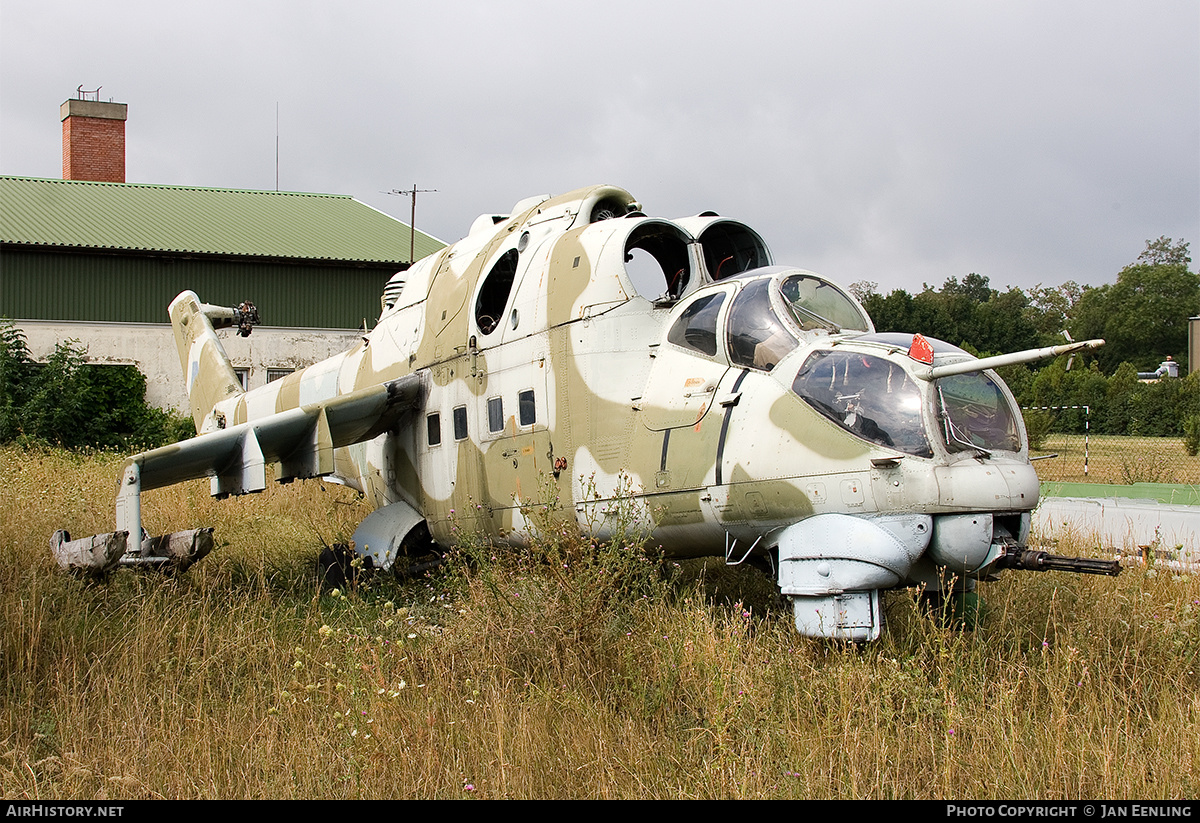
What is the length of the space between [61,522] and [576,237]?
684cm

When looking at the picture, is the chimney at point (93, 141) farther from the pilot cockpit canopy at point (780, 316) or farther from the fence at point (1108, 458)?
the pilot cockpit canopy at point (780, 316)

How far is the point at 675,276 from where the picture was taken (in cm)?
841

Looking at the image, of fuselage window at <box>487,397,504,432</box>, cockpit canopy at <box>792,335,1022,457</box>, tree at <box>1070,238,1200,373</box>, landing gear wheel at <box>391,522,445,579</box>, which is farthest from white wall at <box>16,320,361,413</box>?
tree at <box>1070,238,1200,373</box>

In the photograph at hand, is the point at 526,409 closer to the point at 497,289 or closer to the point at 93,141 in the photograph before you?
the point at 497,289

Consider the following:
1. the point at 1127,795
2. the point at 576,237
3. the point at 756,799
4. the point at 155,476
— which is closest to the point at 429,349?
the point at 576,237

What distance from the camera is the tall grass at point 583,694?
4.86 meters

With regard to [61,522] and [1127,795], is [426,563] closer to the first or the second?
[61,522]

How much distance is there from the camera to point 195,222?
3034 cm

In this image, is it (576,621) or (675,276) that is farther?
(675,276)

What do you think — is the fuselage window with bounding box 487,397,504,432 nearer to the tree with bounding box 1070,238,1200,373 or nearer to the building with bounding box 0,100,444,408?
the building with bounding box 0,100,444,408

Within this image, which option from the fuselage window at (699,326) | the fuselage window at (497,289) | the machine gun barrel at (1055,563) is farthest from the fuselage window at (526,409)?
the machine gun barrel at (1055,563)

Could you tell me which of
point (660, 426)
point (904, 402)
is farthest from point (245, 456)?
point (904, 402)

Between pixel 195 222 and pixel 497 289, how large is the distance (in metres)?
24.6

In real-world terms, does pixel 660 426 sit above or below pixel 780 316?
below
